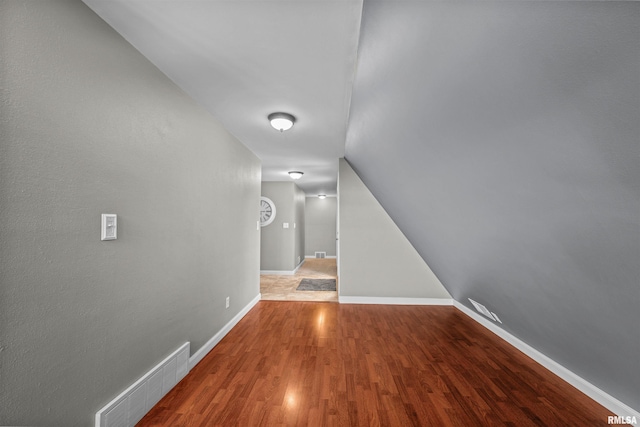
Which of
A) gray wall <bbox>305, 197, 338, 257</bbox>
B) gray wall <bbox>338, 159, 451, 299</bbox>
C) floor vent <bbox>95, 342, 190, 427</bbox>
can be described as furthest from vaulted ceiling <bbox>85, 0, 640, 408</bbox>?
gray wall <bbox>305, 197, 338, 257</bbox>

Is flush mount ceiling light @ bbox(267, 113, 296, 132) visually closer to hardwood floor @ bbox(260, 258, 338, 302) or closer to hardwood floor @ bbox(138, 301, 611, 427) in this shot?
hardwood floor @ bbox(138, 301, 611, 427)

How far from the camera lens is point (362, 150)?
3.22 meters

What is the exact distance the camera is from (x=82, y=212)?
1344 mm

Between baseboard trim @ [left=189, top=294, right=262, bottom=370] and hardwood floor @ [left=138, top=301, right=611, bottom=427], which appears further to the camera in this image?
baseboard trim @ [left=189, top=294, right=262, bottom=370]

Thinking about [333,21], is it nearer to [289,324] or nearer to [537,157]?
[537,157]

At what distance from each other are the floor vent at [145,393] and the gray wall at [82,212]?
48mm

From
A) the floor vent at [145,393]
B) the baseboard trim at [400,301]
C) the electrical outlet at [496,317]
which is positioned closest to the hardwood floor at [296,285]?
the baseboard trim at [400,301]

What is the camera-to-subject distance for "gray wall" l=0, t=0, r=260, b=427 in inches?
42.4

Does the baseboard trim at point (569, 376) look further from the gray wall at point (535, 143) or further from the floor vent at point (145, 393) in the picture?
the floor vent at point (145, 393)

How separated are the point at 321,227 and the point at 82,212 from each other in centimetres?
876

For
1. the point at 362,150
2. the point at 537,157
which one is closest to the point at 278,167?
the point at 362,150

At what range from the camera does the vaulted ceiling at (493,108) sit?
2.82ft

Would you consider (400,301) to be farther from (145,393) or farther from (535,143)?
(535,143)

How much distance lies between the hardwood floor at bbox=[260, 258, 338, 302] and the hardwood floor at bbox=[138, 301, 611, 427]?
4.39 feet
